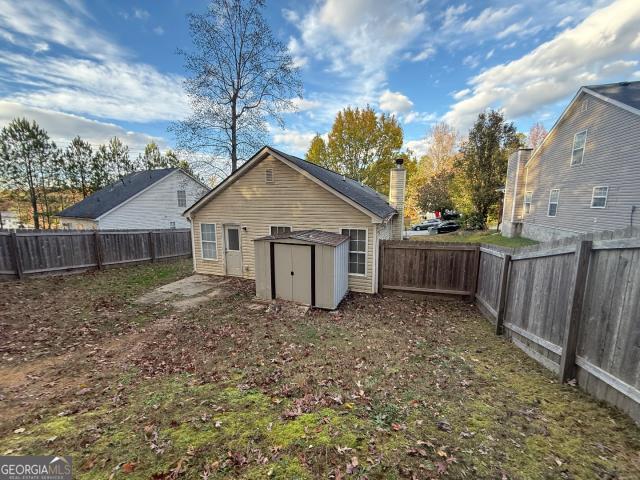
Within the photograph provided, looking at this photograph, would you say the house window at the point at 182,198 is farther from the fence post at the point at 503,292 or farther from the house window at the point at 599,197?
the house window at the point at 599,197

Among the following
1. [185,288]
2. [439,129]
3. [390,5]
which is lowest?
[185,288]

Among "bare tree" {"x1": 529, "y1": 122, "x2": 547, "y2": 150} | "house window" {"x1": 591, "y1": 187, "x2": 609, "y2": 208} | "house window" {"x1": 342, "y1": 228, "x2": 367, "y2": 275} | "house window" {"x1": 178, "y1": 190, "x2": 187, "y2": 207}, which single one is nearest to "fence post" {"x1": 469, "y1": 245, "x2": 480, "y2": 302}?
"house window" {"x1": 342, "y1": 228, "x2": 367, "y2": 275}

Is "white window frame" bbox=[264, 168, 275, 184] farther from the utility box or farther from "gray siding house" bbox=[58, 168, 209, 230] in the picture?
"gray siding house" bbox=[58, 168, 209, 230]

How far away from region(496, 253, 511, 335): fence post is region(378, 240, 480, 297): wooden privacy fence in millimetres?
2316

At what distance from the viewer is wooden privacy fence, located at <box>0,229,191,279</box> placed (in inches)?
389

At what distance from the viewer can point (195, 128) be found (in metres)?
15.4

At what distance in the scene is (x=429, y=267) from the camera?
8844 mm

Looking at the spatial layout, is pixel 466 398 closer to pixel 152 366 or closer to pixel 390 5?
pixel 152 366

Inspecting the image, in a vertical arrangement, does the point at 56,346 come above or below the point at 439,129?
below

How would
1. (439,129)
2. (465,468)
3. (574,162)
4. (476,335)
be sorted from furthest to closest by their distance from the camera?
(439,129)
(574,162)
(476,335)
(465,468)

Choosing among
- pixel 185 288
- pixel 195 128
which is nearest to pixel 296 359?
pixel 185 288

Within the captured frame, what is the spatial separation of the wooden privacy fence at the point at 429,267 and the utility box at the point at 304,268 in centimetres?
164

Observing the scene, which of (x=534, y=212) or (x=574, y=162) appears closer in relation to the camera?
(x=574, y=162)

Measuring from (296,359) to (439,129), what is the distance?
4022 cm
